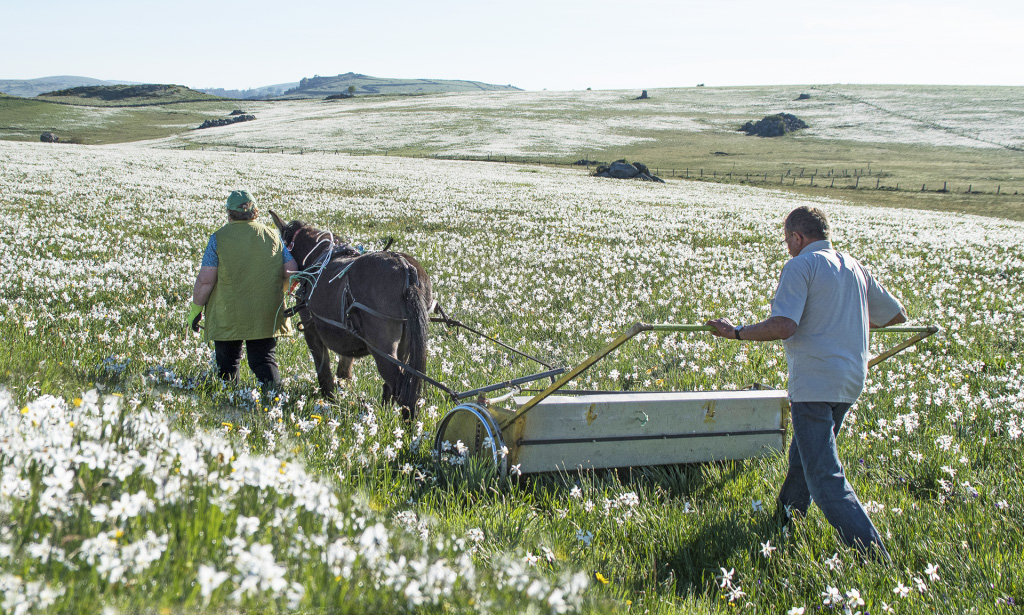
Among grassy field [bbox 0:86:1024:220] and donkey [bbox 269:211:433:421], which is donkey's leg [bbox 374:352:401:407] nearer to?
donkey [bbox 269:211:433:421]

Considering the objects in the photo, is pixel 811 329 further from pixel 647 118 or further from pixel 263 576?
pixel 647 118

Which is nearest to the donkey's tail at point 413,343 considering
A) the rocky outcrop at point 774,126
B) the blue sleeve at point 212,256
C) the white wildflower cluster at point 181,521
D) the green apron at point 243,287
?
the green apron at point 243,287

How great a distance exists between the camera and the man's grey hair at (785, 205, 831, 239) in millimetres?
4910

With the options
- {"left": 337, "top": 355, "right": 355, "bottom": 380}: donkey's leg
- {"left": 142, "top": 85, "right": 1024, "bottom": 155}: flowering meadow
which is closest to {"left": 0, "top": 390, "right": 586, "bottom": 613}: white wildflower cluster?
{"left": 337, "top": 355, "right": 355, "bottom": 380}: donkey's leg

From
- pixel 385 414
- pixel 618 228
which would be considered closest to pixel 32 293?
pixel 385 414

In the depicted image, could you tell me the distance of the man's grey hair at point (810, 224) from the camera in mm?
4910

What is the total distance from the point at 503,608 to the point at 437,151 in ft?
285

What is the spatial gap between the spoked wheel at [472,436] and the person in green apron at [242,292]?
252 cm

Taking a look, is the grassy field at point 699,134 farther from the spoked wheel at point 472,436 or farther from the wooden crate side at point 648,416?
the spoked wheel at point 472,436

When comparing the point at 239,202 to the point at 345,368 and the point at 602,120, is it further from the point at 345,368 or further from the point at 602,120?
the point at 602,120

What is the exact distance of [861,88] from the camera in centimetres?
17475

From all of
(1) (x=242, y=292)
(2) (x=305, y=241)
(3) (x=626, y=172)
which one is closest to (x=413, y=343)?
(1) (x=242, y=292)

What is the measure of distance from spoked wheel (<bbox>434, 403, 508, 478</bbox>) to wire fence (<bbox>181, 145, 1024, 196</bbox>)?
6559 cm

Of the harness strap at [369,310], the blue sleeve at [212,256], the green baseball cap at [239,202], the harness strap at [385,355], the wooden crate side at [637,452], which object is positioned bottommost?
the wooden crate side at [637,452]
